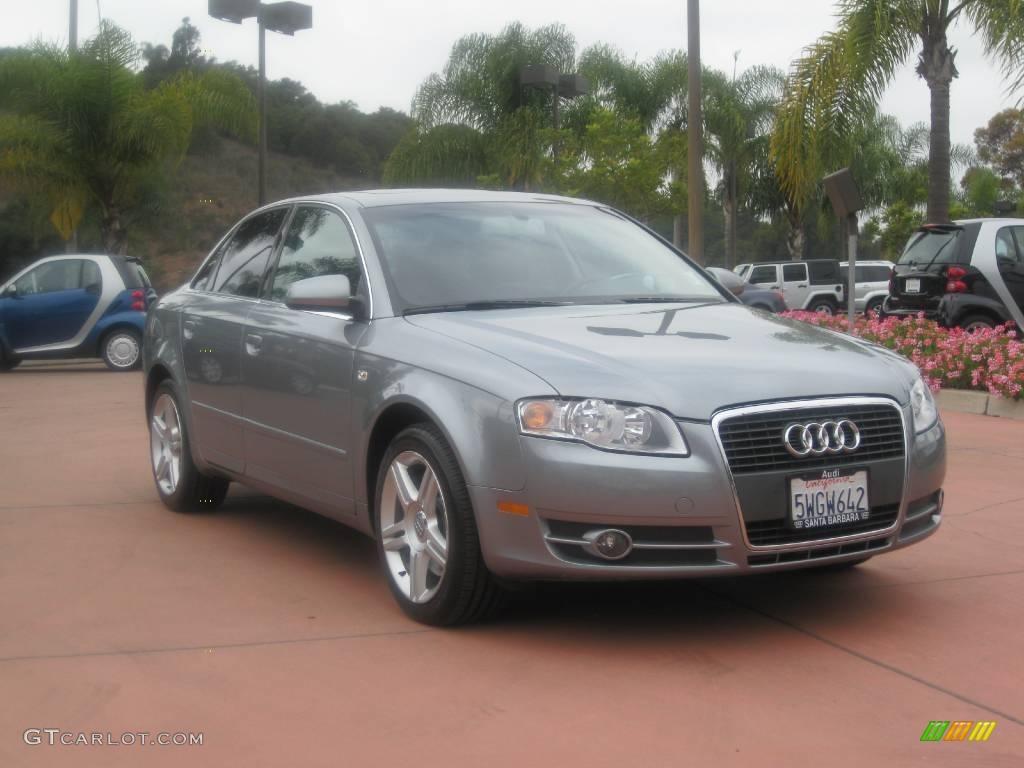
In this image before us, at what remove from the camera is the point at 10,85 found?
92.2ft

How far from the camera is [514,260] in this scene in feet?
19.1

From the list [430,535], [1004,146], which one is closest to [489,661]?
[430,535]

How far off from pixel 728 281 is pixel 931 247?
9630 mm

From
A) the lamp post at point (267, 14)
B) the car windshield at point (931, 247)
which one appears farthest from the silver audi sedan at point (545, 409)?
the lamp post at point (267, 14)

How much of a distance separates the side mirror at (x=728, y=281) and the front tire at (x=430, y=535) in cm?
201

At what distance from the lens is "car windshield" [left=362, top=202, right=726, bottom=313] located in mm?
5559

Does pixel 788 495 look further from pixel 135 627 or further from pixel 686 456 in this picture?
pixel 135 627

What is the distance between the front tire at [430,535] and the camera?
464cm

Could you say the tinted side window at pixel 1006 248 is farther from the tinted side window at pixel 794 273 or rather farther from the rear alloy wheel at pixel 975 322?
the tinted side window at pixel 794 273

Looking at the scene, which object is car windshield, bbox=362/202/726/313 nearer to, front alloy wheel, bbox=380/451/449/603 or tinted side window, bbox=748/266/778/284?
front alloy wheel, bbox=380/451/449/603

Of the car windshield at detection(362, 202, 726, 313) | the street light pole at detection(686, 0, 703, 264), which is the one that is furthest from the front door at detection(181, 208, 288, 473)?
the street light pole at detection(686, 0, 703, 264)

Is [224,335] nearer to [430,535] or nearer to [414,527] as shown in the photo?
[414,527]

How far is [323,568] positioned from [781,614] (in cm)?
198

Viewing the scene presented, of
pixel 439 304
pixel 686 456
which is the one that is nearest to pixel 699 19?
pixel 439 304
